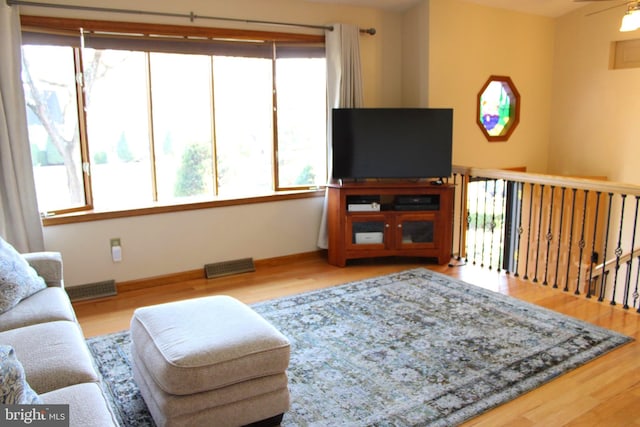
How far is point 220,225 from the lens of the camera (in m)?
4.61

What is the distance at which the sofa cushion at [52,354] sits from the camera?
1890mm

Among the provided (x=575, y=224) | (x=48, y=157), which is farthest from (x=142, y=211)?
(x=575, y=224)

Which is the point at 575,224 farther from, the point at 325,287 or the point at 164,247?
the point at 164,247

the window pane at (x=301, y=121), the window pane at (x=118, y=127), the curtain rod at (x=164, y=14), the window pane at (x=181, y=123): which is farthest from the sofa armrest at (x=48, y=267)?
the window pane at (x=301, y=121)

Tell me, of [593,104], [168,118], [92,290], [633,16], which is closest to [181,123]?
[168,118]

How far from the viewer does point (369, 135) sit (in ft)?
15.7

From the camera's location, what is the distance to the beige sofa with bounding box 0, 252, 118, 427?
171 cm

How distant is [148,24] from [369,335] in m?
2.91

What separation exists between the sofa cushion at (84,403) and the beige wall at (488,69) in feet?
13.8

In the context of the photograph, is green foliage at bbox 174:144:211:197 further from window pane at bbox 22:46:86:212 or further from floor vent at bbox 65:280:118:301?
floor vent at bbox 65:280:118:301

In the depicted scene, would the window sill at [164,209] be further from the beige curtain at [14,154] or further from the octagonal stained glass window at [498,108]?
the octagonal stained glass window at [498,108]

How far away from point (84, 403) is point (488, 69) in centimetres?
511

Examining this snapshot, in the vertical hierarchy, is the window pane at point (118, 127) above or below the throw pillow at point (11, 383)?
above

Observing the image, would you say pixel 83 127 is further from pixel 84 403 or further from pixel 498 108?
pixel 498 108
